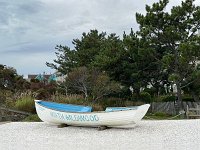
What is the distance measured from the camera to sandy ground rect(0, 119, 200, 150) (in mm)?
9436

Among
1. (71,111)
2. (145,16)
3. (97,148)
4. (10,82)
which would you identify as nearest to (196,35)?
(145,16)

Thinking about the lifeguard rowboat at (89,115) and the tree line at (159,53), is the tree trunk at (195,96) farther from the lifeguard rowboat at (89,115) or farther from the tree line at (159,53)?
the lifeguard rowboat at (89,115)

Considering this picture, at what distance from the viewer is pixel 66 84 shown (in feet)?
92.1

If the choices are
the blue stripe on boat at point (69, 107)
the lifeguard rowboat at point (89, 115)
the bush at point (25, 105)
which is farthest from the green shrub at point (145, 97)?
the lifeguard rowboat at point (89, 115)

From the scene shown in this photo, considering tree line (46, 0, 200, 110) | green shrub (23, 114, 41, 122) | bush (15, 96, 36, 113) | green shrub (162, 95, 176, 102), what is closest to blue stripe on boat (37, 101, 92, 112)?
green shrub (23, 114, 41, 122)

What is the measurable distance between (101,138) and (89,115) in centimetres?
162

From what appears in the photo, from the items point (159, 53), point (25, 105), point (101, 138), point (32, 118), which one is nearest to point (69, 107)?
point (101, 138)

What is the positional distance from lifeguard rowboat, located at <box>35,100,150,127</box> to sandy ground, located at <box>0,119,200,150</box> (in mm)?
273

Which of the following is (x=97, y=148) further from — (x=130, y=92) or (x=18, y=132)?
(x=130, y=92)

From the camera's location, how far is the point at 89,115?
12.3 meters

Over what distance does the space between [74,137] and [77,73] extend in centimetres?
1506

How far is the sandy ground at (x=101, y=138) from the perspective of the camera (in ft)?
31.0

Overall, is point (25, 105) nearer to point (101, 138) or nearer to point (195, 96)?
point (101, 138)

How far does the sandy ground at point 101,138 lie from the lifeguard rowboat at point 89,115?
27 centimetres
